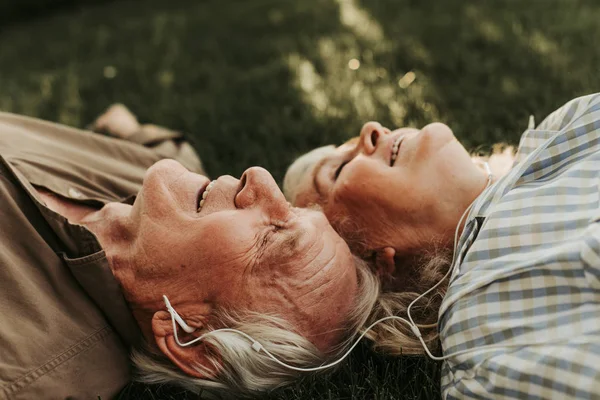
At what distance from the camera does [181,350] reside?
2.16 m

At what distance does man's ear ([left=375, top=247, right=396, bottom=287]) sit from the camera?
2.57 metres

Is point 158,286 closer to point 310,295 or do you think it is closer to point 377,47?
point 310,295

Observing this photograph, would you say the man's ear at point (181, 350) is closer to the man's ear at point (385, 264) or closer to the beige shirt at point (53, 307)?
the beige shirt at point (53, 307)

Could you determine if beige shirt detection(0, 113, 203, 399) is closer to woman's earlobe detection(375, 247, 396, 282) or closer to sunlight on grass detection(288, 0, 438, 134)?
woman's earlobe detection(375, 247, 396, 282)

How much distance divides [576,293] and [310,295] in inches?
32.8

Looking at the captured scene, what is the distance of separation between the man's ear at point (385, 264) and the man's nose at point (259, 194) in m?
0.56

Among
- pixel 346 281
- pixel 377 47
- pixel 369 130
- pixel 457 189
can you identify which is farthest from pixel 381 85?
pixel 346 281

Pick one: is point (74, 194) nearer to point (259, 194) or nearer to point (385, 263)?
point (259, 194)

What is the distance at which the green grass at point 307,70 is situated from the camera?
3.82m

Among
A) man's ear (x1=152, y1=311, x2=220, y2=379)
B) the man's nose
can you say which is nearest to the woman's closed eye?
the man's nose

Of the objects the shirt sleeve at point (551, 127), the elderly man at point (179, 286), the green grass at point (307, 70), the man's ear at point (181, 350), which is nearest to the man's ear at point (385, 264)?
the elderly man at point (179, 286)

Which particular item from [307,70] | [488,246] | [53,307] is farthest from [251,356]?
[307,70]

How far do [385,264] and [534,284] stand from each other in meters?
0.86

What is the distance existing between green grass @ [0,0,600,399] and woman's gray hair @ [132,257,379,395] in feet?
4.91
